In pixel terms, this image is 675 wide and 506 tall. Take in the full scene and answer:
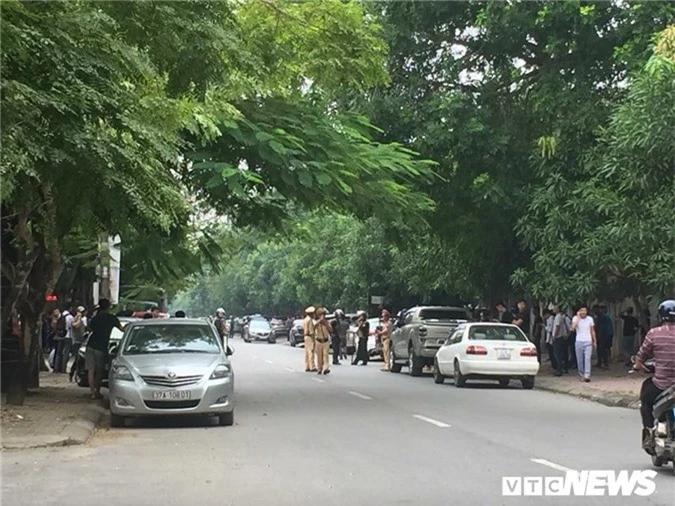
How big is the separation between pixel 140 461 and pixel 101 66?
4344mm

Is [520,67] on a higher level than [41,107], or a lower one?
higher

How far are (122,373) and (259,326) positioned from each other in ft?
168

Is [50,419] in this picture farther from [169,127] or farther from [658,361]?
[658,361]

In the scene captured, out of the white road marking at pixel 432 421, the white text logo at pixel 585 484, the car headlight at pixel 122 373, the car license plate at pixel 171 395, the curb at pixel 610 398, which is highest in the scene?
the car headlight at pixel 122 373

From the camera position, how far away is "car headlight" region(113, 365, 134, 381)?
14.3 metres

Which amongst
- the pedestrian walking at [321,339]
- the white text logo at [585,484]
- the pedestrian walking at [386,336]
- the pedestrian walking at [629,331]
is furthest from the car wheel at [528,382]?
the white text logo at [585,484]

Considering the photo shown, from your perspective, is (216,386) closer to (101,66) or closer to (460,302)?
(101,66)

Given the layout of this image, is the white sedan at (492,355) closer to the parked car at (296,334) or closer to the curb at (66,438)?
the curb at (66,438)

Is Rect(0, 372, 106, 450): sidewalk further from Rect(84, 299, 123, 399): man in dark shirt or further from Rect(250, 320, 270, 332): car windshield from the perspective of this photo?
Rect(250, 320, 270, 332): car windshield

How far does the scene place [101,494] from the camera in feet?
29.7

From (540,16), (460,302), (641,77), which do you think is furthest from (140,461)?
(460,302)

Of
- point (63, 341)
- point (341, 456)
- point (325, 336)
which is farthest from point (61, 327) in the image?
point (341, 456)

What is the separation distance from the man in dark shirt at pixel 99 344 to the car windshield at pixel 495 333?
26.5ft

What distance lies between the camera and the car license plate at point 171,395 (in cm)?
1416
